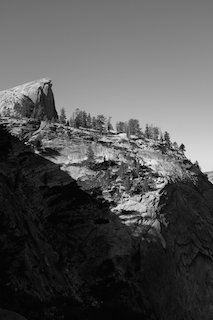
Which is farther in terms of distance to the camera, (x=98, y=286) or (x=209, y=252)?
(x=209, y=252)

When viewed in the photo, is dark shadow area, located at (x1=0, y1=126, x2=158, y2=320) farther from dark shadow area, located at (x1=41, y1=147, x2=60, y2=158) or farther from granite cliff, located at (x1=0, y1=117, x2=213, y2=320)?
dark shadow area, located at (x1=41, y1=147, x2=60, y2=158)

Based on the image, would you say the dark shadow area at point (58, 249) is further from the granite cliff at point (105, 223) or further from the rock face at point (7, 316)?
the rock face at point (7, 316)

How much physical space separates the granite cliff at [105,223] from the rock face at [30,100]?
49.8ft

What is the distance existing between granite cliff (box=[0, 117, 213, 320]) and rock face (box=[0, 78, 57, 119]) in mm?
15164

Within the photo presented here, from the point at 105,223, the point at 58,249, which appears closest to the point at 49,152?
the point at 105,223

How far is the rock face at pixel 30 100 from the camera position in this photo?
7469cm

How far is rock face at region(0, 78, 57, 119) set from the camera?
74688 millimetres

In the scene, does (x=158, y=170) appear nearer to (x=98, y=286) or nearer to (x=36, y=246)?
(x=98, y=286)

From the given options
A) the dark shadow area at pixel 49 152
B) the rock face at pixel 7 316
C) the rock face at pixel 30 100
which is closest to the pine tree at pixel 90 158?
the dark shadow area at pixel 49 152

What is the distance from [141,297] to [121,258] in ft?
18.5

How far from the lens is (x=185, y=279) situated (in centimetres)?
4684

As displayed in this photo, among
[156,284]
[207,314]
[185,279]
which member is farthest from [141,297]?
[207,314]

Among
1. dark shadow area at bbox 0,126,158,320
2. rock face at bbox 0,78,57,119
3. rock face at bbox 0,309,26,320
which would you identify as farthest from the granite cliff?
rock face at bbox 0,78,57,119

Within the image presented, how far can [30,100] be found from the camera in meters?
83.2
